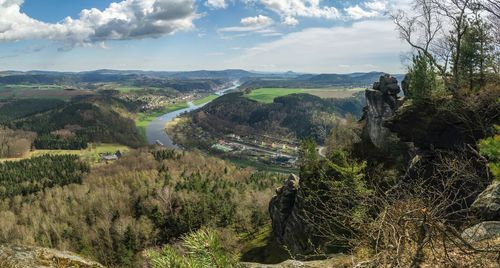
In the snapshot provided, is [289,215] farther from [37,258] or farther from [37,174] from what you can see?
[37,174]

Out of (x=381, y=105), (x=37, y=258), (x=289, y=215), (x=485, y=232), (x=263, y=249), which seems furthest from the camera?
(x=263, y=249)

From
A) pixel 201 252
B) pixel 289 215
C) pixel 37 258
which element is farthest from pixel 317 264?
pixel 289 215

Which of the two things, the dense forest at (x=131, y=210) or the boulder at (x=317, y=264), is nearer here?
the boulder at (x=317, y=264)

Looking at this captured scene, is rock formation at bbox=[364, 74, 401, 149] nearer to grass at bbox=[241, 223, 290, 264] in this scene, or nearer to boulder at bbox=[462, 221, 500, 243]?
grass at bbox=[241, 223, 290, 264]

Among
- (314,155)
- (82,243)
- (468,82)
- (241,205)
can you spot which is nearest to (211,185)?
(241,205)

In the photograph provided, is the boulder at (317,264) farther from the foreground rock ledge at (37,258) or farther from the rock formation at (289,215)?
the rock formation at (289,215)

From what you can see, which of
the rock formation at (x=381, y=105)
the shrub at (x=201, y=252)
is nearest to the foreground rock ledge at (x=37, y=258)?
the shrub at (x=201, y=252)

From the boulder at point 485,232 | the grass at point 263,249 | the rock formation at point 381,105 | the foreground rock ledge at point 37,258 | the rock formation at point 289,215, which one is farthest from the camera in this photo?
the grass at point 263,249
